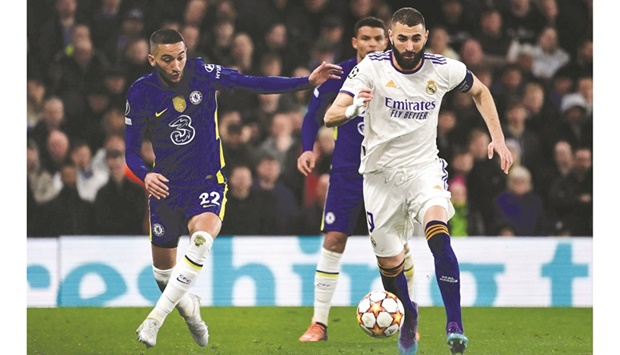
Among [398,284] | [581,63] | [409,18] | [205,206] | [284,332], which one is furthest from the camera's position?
[581,63]

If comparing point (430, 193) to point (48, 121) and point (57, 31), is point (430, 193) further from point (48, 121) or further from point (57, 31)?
point (57, 31)

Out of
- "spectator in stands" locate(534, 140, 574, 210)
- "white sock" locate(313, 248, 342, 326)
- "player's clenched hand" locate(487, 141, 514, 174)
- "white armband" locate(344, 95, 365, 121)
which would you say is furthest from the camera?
"spectator in stands" locate(534, 140, 574, 210)

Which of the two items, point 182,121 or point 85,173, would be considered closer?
point 182,121

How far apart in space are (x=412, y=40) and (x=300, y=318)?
112 inches

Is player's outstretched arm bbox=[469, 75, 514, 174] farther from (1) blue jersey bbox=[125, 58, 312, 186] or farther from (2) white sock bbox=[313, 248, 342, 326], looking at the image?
(2) white sock bbox=[313, 248, 342, 326]

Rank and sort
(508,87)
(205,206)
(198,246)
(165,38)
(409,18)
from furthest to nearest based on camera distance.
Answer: (508,87) → (165,38) → (205,206) → (198,246) → (409,18)

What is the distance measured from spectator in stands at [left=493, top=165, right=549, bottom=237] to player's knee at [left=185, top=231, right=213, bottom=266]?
3.39 m

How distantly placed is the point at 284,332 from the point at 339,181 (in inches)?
45.5

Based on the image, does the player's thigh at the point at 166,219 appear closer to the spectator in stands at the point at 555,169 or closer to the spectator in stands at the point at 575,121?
the spectator in stands at the point at 555,169

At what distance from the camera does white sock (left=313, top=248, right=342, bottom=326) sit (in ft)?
24.5

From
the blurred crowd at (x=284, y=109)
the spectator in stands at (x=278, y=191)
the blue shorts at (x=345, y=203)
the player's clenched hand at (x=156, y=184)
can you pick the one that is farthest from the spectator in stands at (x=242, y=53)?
the player's clenched hand at (x=156, y=184)

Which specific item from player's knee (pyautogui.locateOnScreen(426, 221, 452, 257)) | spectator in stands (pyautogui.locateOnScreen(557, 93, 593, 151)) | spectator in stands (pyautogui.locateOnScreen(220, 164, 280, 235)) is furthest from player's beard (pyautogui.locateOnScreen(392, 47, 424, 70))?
spectator in stands (pyautogui.locateOnScreen(557, 93, 593, 151))

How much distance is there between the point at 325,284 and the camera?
24.5ft

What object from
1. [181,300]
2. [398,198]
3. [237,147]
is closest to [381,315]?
[398,198]
